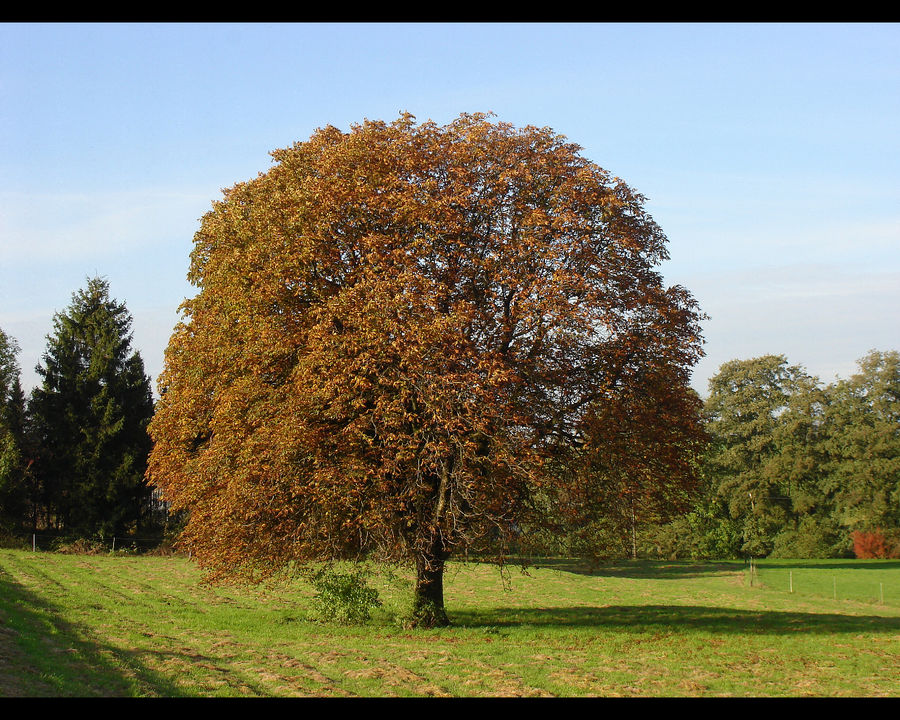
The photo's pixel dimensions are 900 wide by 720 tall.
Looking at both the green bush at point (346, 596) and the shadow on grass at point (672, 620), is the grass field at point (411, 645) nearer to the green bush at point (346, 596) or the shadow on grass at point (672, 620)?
the shadow on grass at point (672, 620)

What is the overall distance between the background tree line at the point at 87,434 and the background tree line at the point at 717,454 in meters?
0.08

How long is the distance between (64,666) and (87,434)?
41070 mm

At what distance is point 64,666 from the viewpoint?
11359mm

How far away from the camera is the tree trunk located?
1925cm

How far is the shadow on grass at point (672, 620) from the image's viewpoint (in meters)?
21.0

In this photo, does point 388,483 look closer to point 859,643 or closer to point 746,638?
point 746,638

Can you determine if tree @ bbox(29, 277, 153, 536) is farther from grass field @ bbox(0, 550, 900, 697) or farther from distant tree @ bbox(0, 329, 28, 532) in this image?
grass field @ bbox(0, 550, 900, 697)

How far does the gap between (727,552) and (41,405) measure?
181 feet

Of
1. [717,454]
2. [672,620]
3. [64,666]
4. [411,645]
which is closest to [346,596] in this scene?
[411,645]

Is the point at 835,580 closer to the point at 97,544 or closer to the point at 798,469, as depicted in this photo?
the point at 798,469

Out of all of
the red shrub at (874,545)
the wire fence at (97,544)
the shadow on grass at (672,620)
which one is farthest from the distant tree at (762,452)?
the wire fence at (97,544)

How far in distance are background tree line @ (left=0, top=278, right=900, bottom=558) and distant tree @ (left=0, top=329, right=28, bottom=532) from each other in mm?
123

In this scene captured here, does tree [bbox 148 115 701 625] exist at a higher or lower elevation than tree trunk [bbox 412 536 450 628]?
higher

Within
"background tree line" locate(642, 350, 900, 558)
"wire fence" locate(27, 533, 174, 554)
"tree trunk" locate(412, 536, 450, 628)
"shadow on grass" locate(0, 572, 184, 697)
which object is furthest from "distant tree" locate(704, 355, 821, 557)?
"shadow on grass" locate(0, 572, 184, 697)
